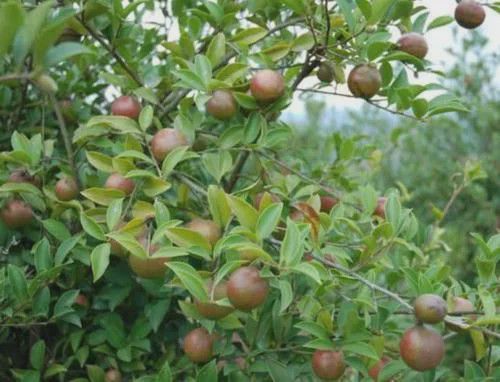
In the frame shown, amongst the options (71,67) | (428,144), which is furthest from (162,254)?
(428,144)

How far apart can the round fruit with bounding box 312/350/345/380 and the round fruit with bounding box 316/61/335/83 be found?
42 centimetres

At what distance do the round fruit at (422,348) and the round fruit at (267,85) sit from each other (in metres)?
0.38

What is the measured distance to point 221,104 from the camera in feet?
3.68

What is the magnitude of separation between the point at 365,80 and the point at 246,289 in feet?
1.28

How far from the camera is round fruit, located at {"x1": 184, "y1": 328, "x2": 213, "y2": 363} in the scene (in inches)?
42.3

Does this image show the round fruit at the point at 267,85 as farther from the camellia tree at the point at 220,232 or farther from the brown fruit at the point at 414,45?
the brown fruit at the point at 414,45

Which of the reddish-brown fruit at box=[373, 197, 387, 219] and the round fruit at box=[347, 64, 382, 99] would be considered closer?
the round fruit at box=[347, 64, 382, 99]

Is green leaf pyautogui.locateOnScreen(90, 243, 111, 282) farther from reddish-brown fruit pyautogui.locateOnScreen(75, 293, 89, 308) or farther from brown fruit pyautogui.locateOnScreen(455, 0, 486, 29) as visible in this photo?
brown fruit pyautogui.locateOnScreen(455, 0, 486, 29)

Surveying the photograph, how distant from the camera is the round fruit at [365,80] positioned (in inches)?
44.0

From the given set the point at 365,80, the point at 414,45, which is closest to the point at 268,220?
the point at 365,80

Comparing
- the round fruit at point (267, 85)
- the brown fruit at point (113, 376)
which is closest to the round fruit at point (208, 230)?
the round fruit at point (267, 85)

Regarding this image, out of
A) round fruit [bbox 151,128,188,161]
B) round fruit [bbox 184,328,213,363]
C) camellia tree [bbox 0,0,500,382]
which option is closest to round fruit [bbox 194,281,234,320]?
camellia tree [bbox 0,0,500,382]

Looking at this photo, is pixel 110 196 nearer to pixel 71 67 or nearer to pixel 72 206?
pixel 72 206

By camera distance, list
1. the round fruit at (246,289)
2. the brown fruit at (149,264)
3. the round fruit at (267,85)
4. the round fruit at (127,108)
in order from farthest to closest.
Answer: the round fruit at (127,108)
the round fruit at (267,85)
the brown fruit at (149,264)
the round fruit at (246,289)
